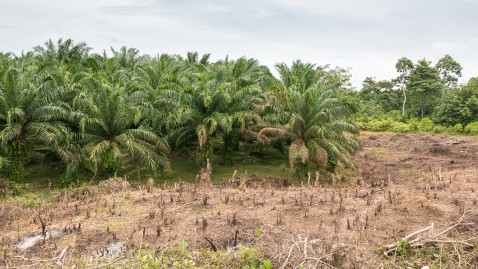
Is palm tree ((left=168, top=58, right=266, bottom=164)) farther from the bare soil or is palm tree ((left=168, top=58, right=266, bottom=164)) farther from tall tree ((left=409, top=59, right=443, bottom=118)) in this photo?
tall tree ((left=409, top=59, right=443, bottom=118))

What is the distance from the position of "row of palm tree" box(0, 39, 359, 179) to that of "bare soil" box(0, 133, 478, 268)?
472 centimetres

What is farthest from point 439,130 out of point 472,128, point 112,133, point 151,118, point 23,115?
point 23,115

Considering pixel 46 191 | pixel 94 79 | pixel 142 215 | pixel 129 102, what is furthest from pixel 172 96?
pixel 142 215

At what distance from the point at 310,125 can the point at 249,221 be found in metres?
10.4

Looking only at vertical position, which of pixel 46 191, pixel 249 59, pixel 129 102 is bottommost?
pixel 46 191

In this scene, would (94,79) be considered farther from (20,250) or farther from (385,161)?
(385,161)

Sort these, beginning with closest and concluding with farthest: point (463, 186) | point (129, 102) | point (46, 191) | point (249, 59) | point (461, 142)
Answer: point (463, 186) → point (46, 191) → point (129, 102) → point (249, 59) → point (461, 142)

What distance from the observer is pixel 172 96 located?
2081cm

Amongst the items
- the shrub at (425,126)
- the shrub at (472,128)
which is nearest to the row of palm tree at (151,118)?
the shrub at (472,128)

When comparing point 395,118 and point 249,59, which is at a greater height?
point 249,59

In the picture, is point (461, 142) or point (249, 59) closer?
point (249, 59)

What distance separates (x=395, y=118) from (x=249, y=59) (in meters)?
29.8

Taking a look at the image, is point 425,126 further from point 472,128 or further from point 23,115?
point 23,115

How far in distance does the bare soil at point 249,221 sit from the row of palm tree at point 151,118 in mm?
4724
